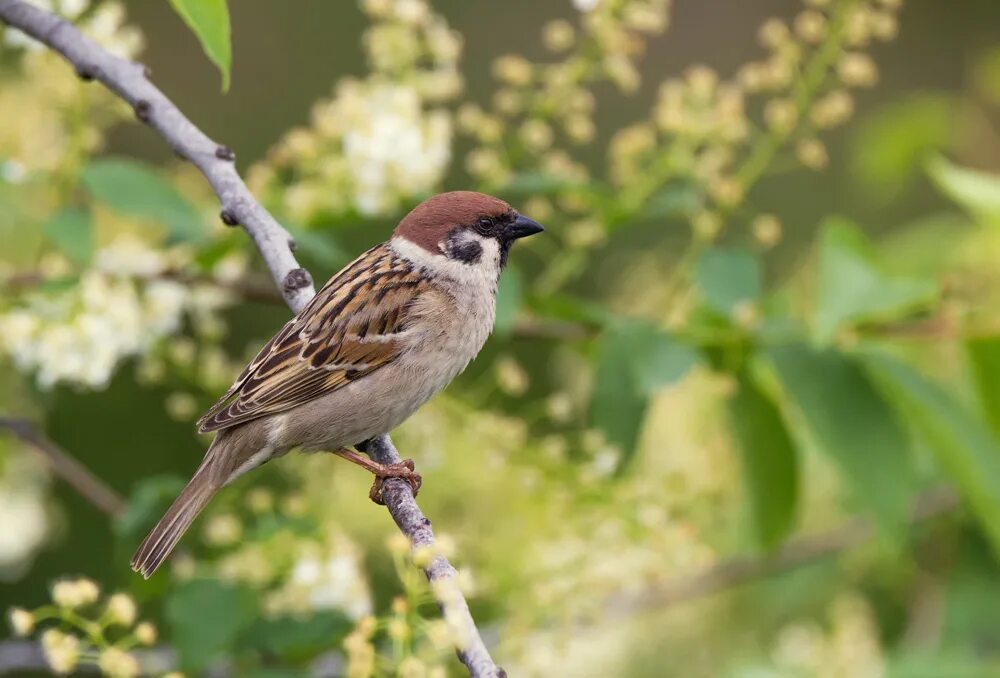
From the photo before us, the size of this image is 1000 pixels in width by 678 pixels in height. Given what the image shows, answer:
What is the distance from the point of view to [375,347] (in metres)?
2.67

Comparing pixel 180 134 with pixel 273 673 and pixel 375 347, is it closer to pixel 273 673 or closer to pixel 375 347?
pixel 375 347

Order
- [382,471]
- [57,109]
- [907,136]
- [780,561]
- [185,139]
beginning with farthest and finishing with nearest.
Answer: [907,136] → [780,561] → [57,109] → [382,471] → [185,139]

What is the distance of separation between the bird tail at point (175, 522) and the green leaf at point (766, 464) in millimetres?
1005

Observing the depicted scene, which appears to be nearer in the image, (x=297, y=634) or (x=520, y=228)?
(x=297, y=634)

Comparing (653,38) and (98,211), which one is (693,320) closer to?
(98,211)

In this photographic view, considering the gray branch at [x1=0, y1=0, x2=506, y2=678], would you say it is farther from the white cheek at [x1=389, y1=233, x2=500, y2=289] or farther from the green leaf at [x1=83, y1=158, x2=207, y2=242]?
the white cheek at [x1=389, y1=233, x2=500, y2=289]

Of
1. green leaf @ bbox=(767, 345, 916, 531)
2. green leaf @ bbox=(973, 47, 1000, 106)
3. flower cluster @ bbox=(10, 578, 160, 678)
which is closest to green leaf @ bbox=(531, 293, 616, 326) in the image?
green leaf @ bbox=(767, 345, 916, 531)

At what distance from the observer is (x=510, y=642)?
89.9 inches

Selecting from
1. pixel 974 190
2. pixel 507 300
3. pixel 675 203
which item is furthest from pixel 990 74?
pixel 507 300

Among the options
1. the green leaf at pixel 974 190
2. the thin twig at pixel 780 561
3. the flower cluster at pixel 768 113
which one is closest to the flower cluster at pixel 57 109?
the flower cluster at pixel 768 113

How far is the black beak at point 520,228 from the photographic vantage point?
277 cm

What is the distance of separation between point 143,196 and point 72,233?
0.48 feet

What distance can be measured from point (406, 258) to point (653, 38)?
595 cm

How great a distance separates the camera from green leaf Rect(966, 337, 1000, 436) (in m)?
2.67
